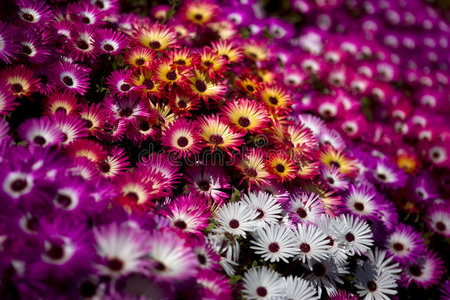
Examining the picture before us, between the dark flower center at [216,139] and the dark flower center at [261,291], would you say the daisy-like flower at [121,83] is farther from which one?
the dark flower center at [261,291]

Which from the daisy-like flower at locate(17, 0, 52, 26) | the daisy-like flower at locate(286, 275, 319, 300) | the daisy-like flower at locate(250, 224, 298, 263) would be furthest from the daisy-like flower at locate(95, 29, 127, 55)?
the daisy-like flower at locate(286, 275, 319, 300)

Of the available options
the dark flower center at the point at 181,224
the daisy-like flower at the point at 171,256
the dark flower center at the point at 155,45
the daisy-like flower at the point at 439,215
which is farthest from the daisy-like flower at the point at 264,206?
the daisy-like flower at the point at 439,215

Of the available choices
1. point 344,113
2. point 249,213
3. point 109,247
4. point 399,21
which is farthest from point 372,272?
point 399,21

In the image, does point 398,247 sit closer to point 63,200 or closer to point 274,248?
point 274,248

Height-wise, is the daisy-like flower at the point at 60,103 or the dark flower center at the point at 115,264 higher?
the daisy-like flower at the point at 60,103

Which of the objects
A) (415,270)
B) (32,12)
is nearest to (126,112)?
(32,12)

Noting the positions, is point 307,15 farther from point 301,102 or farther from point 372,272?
point 372,272

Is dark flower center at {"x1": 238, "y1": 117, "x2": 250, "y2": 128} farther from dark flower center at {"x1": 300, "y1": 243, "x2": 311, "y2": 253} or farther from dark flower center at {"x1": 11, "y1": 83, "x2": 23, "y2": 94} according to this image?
dark flower center at {"x1": 11, "y1": 83, "x2": 23, "y2": 94}
